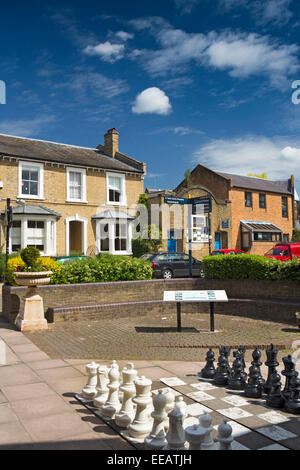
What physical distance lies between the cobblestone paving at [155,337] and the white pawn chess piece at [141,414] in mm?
2933

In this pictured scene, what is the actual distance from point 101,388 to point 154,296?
25.6 feet

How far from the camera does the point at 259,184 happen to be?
4019 cm

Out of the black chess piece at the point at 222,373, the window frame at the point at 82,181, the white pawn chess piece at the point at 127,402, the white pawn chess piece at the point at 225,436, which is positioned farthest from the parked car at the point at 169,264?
the white pawn chess piece at the point at 225,436

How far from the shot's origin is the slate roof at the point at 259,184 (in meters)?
37.4

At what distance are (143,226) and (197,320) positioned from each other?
1776 cm

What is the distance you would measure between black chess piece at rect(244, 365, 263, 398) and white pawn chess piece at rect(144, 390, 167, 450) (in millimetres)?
1681

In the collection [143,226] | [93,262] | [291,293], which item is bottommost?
[291,293]

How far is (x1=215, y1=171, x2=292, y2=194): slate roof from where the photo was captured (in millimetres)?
37406

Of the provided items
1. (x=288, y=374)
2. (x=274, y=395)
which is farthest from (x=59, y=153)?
(x=274, y=395)

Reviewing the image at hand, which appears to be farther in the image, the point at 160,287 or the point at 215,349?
the point at 160,287

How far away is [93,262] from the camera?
12.3 metres

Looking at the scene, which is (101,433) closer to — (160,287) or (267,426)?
(267,426)

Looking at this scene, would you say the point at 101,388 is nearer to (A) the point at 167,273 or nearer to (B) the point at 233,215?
(A) the point at 167,273
